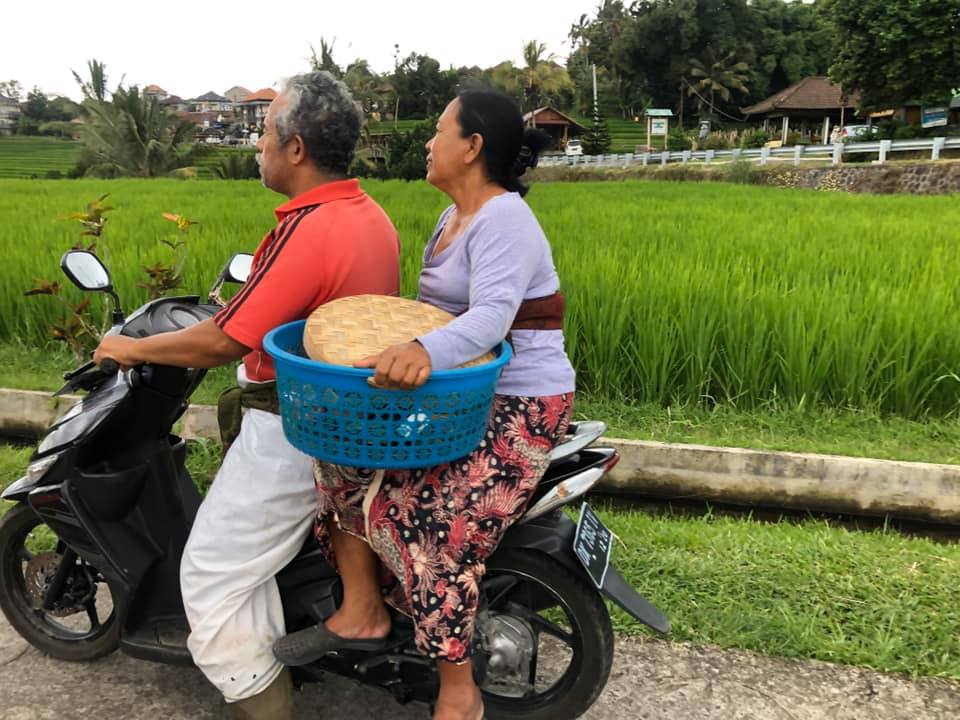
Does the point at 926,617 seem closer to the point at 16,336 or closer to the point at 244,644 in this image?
the point at 244,644

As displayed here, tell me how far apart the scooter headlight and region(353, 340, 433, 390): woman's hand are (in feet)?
3.46

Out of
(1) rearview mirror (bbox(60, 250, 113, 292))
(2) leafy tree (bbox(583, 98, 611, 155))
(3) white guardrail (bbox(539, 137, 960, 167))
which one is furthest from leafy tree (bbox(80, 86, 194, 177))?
(1) rearview mirror (bbox(60, 250, 113, 292))

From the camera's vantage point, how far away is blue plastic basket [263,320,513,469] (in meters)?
1.30

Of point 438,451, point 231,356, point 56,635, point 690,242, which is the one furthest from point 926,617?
point 690,242

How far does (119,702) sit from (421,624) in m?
0.95

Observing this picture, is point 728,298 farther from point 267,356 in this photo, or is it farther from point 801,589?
point 267,356

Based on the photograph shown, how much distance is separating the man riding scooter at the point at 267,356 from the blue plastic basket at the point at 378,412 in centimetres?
24

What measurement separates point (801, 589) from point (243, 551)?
1663mm

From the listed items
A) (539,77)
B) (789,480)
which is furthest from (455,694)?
(539,77)

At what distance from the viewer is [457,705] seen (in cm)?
165

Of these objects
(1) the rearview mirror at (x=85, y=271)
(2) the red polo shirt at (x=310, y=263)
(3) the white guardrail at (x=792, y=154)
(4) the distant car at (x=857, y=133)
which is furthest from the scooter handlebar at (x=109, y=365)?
(4) the distant car at (x=857, y=133)

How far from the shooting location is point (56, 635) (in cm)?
215

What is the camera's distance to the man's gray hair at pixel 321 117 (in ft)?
5.29

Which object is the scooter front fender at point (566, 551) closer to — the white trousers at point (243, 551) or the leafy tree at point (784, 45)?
the white trousers at point (243, 551)
